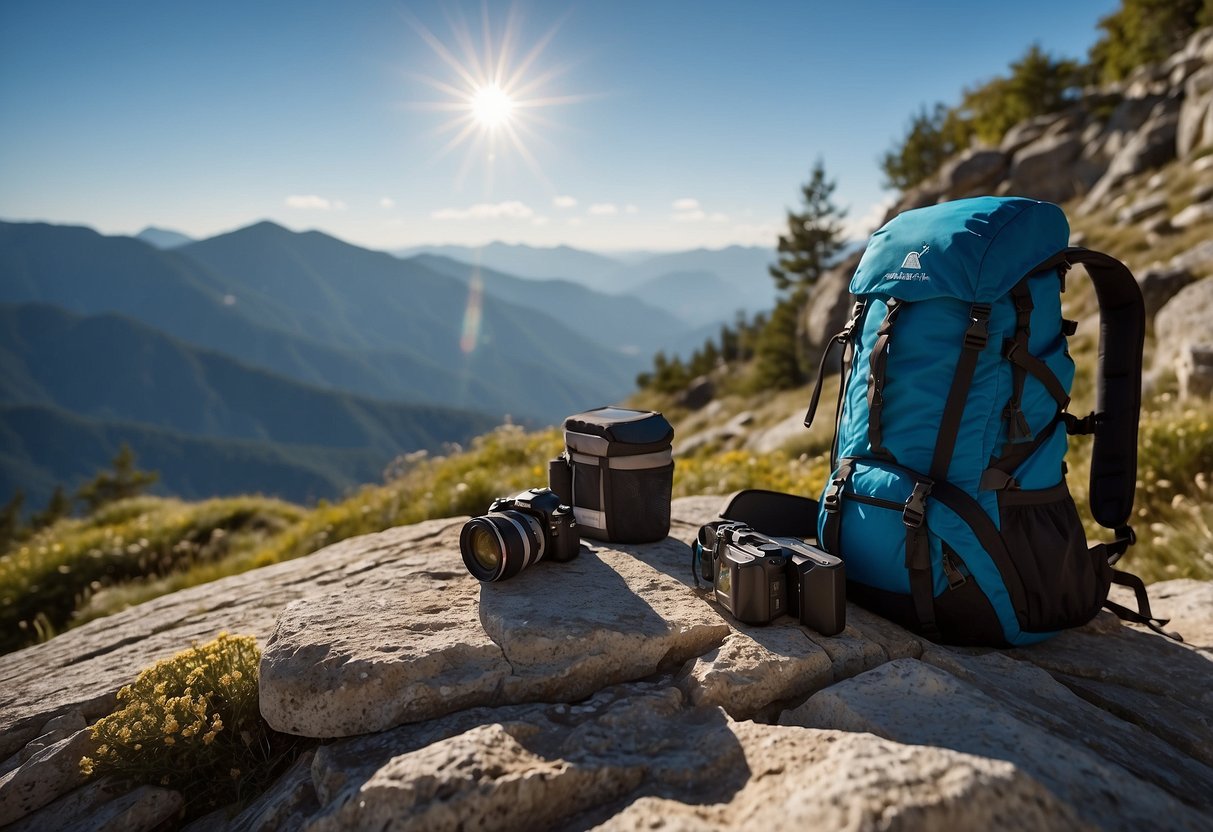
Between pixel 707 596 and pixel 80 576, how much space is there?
8279 millimetres

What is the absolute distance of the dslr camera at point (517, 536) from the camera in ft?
10.4

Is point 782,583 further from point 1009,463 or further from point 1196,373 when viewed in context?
point 1196,373

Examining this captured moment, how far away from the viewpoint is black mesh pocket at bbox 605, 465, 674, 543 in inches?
150

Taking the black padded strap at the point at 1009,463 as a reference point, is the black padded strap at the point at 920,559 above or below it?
below

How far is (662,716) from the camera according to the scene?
229cm

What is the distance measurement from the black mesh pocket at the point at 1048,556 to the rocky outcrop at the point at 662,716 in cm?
21

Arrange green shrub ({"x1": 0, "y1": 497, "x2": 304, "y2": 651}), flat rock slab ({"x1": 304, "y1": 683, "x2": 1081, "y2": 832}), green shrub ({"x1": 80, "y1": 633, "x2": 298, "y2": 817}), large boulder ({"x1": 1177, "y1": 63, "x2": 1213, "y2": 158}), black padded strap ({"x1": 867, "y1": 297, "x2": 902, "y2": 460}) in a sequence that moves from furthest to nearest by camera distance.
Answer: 1. large boulder ({"x1": 1177, "y1": 63, "x2": 1213, "y2": 158})
2. green shrub ({"x1": 0, "y1": 497, "x2": 304, "y2": 651})
3. black padded strap ({"x1": 867, "y1": 297, "x2": 902, "y2": 460})
4. green shrub ({"x1": 80, "y1": 633, "x2": 298, "y2": 817})
5. flat rock slab ({"x1": 304, "y1": 683, "x2": 1081, "y2": 832})

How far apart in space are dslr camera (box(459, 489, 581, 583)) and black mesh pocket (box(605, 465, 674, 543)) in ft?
1.25

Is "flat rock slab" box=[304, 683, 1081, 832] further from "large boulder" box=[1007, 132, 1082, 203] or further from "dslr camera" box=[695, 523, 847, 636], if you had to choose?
"large boulder" box=[1007, 132, 1082, 203]

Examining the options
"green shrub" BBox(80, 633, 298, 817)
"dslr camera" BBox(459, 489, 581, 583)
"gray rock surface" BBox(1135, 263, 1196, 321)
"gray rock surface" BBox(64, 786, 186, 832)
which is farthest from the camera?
"gray rock surface" BBox(1135, 263, 1196, 321)

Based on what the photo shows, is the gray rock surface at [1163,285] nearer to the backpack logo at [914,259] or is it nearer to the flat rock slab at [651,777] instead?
the backpack logo at [914,259]

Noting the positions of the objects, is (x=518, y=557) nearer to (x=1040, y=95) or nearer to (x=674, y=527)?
(x=674, y=527)

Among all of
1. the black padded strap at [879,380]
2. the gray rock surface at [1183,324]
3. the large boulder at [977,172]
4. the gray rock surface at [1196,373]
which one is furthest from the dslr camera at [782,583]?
the large boulder at [977,172]

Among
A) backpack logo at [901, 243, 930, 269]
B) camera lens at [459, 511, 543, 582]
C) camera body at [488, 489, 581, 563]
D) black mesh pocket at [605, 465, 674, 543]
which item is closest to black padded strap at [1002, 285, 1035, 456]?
backpack logo at [901, 243, 930, 269]
